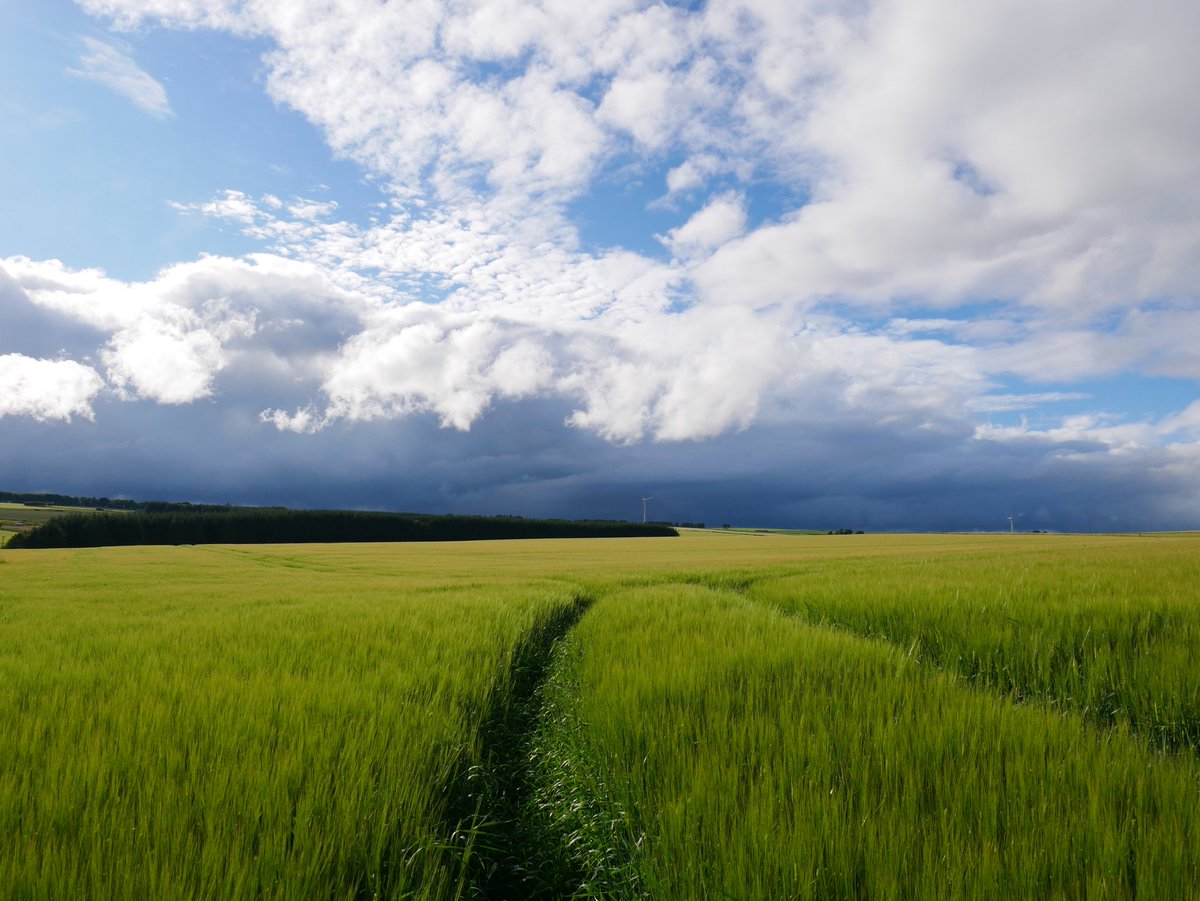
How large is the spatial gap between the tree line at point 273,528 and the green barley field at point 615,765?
292ft

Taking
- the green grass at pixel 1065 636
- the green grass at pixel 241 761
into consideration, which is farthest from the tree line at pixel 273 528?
the green grass at pixel 1065 636

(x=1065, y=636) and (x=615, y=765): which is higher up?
(x=1065, y=636)

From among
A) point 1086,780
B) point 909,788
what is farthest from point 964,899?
point 1086,780

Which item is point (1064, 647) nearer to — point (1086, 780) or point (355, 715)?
point (1086, 780)

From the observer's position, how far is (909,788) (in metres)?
3.02

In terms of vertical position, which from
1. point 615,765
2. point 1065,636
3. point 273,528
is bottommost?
point 273,528

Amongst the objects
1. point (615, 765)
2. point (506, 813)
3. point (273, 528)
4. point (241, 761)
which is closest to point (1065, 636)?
point (615, 765)

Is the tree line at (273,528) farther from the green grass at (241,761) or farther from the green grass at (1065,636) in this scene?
the green grass at (1065,636)

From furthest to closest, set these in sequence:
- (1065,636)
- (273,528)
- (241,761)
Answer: (273,528) → (1065,636) → (241,761)

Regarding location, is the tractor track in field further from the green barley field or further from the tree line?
the tree line

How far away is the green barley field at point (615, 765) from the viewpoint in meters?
2.44

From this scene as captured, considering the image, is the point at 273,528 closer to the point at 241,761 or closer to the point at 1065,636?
the point at 241,761

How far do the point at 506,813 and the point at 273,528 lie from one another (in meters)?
102

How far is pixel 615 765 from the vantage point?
3859 mm
